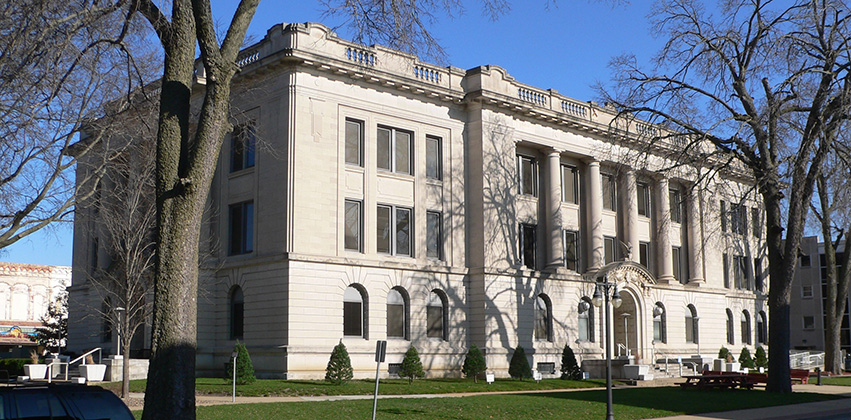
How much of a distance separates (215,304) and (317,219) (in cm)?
668

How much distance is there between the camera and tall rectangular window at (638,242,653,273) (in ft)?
177

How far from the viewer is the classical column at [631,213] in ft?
168

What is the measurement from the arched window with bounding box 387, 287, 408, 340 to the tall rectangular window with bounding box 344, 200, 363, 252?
114 inches

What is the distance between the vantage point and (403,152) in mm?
41312

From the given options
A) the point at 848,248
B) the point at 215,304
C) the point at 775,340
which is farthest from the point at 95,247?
the point at 848,248

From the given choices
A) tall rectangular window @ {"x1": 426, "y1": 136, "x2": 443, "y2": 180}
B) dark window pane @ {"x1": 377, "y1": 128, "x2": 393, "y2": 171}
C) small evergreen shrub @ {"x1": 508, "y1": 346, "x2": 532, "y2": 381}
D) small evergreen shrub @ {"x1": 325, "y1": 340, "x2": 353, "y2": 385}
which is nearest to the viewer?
small evergreen shrub @ {"x1": 325, "y1": 340, "x2": 353, "y2": 385}

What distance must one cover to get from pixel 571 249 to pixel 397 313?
13493mm

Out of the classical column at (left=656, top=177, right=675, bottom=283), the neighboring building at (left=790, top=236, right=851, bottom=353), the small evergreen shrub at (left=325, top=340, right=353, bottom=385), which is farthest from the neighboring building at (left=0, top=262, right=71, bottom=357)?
the neighboring building at (left=790, top=236, right=851, bottom=353)

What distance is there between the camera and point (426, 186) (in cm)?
4172

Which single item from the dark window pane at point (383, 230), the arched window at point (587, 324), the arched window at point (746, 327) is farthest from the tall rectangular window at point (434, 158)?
the arched window at point (746, 327)

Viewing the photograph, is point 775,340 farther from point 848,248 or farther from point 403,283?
point 848,248

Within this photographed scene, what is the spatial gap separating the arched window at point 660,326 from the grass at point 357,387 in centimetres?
1474

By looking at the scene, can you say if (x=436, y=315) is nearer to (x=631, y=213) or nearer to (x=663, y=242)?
(x=631, y=213)

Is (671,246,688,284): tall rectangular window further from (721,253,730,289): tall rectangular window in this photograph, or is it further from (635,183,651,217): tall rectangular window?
(721,253,730,289): tall rectangular window
